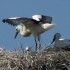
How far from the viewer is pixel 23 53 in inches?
384

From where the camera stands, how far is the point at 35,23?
11820 mm

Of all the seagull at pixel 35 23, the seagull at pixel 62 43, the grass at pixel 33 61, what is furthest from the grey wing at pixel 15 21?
the grass at pixel 33 61

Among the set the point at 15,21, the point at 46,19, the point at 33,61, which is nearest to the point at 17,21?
the point at 15,21

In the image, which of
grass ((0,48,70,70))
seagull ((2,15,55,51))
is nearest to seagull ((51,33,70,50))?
seagull ((2,15,55,51))

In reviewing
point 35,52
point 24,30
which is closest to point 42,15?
point 24,30

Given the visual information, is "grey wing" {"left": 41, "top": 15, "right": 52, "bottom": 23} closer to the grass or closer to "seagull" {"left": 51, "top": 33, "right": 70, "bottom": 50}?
"seagull" {"left": 51, "top": 33, "right": 70, "bottom": 50}

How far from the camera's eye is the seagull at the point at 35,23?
11.4m

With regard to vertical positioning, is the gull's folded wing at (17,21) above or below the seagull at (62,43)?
above

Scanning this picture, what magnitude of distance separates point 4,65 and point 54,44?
77.2 inches

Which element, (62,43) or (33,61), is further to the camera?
(62,43)

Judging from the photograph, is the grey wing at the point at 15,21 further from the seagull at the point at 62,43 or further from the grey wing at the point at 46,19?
the seagull at the point at 62,43

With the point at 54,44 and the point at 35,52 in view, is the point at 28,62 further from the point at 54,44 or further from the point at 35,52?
the point at 54,44

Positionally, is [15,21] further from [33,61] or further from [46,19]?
[33,61]

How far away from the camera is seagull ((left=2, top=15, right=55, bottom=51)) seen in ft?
37.3
